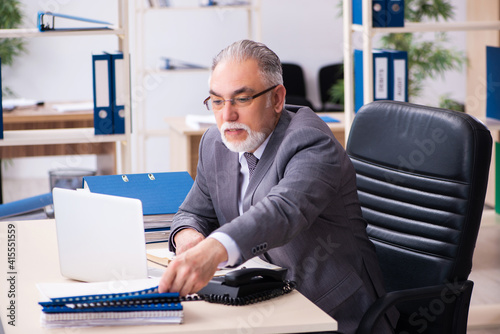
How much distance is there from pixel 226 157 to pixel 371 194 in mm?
460

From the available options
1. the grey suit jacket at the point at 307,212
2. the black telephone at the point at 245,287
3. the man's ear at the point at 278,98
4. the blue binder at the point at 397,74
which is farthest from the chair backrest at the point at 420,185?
A: the blue binder at the point at 397,74

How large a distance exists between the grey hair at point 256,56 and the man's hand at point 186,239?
45 centimetres

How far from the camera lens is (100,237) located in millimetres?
1640

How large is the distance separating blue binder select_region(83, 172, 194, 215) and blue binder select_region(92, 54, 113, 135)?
1123mm

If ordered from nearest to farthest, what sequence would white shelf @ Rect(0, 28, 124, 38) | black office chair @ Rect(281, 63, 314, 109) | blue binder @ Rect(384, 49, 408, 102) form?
white shelf @ Rect(0, 28, 124, 38) < blue binder @ Rect(384, 49, 408, 102) < black office chair @ Rect(281, 63, 314, 109)

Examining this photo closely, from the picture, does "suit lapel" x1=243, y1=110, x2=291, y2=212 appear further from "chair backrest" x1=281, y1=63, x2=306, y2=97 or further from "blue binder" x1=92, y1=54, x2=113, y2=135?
"chair backrest" x1=281, y1=63, x2=306, y2=97

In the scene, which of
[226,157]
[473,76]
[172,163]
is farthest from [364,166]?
[473,76]

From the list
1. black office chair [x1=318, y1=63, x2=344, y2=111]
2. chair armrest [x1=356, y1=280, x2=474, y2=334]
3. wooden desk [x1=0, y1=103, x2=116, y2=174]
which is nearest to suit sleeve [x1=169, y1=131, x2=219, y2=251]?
chair armrest [x1=356, y1=280, x2=474, y2=334]

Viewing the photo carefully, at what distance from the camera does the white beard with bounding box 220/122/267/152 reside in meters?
1.93

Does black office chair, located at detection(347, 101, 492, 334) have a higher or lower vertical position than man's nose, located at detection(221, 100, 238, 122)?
lower

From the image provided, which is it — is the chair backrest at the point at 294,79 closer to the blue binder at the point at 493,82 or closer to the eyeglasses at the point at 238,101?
the blue binder at the point at 493,82

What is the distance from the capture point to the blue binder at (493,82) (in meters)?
3.76

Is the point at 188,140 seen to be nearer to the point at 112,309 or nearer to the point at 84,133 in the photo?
the point at 84,133

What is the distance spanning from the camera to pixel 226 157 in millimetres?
2064
